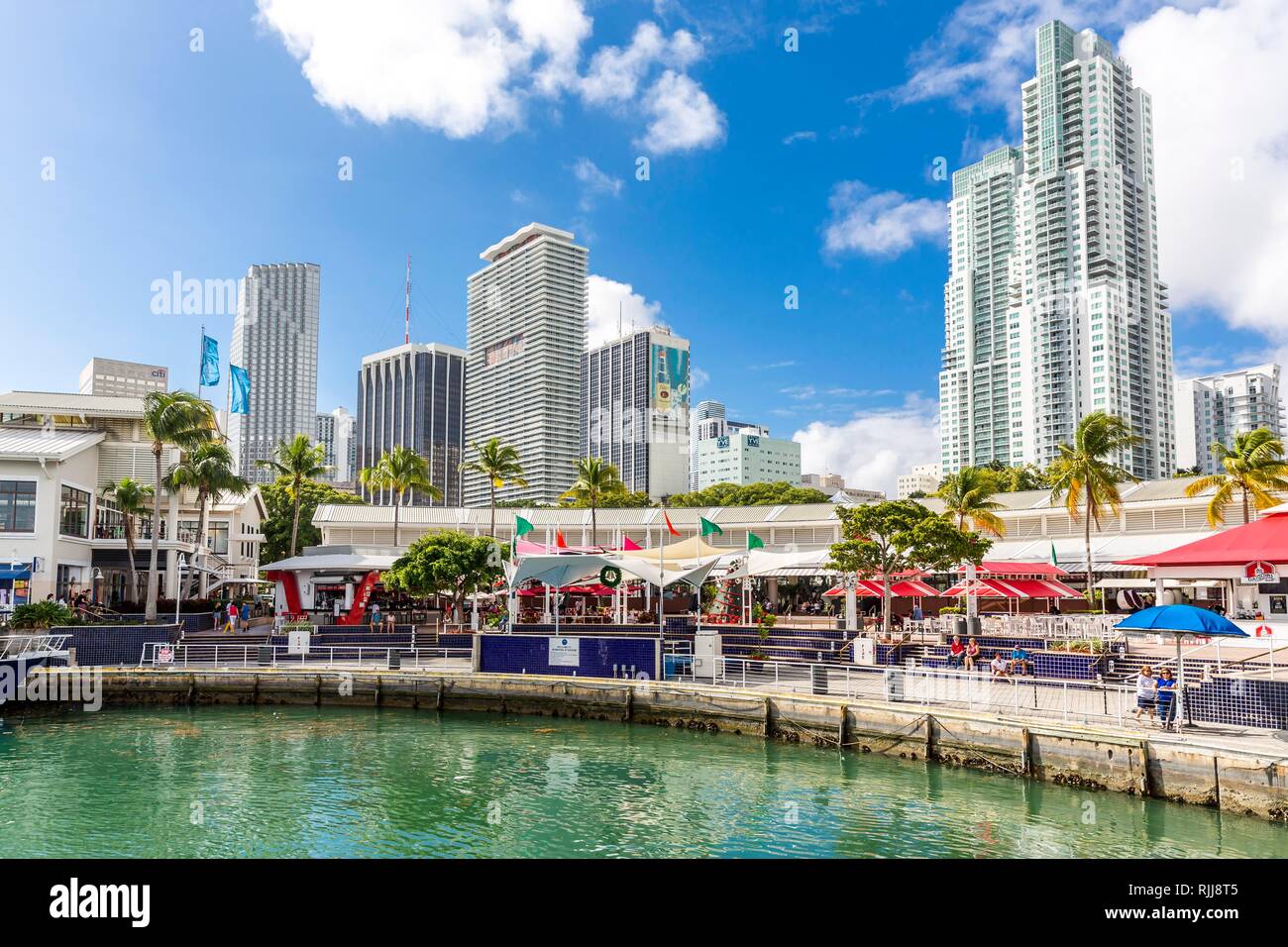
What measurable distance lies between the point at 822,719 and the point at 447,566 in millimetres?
17249

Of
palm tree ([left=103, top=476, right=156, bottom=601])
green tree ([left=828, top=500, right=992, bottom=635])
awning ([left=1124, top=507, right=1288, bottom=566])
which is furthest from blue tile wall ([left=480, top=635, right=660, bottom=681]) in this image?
palm tree ([left=103, top=476, right=156, bottom=601])

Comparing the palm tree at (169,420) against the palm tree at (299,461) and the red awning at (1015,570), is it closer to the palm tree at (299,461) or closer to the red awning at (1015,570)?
the palm tree at (299,461)

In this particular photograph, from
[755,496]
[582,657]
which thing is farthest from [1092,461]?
[755,496]

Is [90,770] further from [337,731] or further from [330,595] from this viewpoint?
[330,595]

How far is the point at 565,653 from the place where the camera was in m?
29.5

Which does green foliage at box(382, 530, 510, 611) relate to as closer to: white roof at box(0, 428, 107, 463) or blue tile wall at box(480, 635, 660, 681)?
blue tile wall at box(480, 635, 660, 681)

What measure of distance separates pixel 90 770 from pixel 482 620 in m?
21.5

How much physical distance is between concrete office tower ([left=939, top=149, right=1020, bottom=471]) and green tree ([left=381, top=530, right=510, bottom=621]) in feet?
523

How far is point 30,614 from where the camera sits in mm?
30875

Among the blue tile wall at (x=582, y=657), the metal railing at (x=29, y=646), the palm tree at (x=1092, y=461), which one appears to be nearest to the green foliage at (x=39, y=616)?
the metal railing at (x=29, y=646)

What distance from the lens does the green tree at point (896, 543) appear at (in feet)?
109

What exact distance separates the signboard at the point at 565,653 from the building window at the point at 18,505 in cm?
2451
